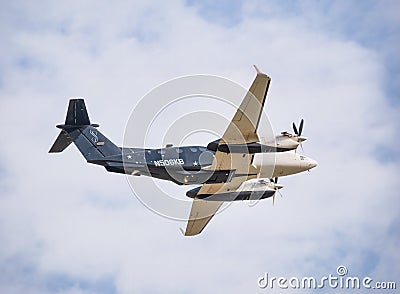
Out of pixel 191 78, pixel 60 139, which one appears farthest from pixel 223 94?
pixel 60 139

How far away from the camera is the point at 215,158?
4653 centimetres

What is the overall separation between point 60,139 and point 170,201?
988 cm

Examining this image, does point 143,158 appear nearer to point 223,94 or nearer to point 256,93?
point 223,94

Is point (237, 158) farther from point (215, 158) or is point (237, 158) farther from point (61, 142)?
point (61, 142)

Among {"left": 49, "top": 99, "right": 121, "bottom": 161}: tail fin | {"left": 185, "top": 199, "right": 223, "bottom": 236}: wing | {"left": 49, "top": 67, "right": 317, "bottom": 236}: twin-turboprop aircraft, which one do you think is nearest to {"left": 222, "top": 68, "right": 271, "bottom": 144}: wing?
{"left": 49, "top": 67, "right": 317, "bottom": 236}: twin-turboprop aircraft

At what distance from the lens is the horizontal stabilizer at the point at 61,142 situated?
4822cm

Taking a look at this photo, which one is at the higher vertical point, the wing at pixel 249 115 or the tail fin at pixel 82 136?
the tail fin at pixel 82 136

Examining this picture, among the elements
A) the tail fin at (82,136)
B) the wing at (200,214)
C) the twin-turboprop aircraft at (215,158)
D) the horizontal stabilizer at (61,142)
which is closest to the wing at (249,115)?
the twin-turboprop aircraft at (215,158)

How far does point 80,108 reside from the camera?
4997 cm

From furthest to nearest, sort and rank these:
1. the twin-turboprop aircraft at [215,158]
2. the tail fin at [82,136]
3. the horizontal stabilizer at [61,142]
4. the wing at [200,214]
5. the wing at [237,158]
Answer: the wing at [200,214] → the tail fin at [82,136] → the horizontal stabilizer at [61,142] → the twin-turboprop aircraft at [215,158] → the wing at [237,158]

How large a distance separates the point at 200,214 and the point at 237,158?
940 centimetres

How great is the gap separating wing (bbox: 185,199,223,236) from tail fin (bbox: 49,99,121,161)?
9201 millimetres

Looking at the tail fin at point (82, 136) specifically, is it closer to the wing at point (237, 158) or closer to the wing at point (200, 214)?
the wing at point (237, 158)

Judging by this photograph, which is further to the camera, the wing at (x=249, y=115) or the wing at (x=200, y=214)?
the wing at (x=200, y=214)
